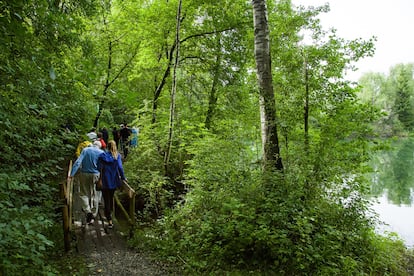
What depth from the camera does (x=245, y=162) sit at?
6555 mm

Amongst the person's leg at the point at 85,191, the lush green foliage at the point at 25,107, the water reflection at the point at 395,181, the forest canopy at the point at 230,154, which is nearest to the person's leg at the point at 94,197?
the person's leg at the point at 85,191

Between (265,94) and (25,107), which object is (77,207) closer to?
(25,107)

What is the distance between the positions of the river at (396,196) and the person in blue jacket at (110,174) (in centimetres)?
644

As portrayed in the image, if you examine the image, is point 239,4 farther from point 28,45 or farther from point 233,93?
point 28,45

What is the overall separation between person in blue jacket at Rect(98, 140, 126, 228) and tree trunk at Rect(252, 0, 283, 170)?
11.0 feet

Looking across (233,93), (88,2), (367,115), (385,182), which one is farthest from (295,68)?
(385,182)

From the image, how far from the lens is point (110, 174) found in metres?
6.69

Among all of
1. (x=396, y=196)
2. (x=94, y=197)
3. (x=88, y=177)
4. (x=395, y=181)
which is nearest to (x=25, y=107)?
(x=88, y=177)

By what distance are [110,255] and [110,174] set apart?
1.82m

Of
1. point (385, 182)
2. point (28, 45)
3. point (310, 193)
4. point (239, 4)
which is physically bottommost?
point (385, 182)

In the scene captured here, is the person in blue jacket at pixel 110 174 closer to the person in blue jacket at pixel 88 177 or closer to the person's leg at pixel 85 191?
the person in blue jacket at pixel 88 177

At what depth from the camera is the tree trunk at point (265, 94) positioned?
6203 mm

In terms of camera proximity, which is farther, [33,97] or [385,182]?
[385,182]

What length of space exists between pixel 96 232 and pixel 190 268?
2.76m
